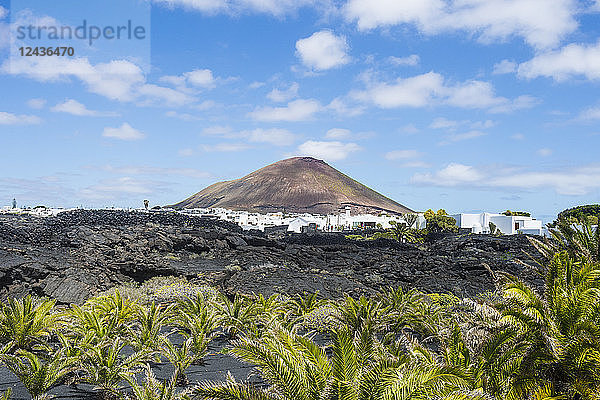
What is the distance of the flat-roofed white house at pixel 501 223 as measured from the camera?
2069 inches

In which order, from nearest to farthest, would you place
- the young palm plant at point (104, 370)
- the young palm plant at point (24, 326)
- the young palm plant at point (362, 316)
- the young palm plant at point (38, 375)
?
the young palm plant at point (38, 375), the young palm plant at point (104, 370), the young palm plant at point (24, 326), the young palm plant at point (362, 316)

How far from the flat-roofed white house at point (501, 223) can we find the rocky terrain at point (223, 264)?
2366 centimetres

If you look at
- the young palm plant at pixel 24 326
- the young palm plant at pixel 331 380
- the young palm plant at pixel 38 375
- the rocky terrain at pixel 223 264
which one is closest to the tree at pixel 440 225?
the rocky terrain at pixel 223 264

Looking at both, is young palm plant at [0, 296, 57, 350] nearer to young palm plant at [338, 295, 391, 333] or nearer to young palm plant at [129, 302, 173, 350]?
young palm plant at [129, 302, 173, 350]

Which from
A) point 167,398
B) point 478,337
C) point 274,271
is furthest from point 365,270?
point 167,398

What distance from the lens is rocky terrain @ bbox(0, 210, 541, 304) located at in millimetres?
14055

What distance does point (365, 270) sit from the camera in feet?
66.0

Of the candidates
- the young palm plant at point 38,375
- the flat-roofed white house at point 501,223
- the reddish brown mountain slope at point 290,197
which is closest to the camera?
the young palm plant at point 38,375

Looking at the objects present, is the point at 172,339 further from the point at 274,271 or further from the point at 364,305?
the point at 274,271

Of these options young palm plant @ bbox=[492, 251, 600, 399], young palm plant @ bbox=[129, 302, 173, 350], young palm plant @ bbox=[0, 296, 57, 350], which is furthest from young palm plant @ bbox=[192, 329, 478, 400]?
young palm plant @ bbox=[0, 296, 57, 350]

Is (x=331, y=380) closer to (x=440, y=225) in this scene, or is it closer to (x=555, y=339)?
(x=555, y=339)

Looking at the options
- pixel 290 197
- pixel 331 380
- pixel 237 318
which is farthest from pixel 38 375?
pixel 290 197

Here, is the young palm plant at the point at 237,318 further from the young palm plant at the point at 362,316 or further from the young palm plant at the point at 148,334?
the young palm plant at the point at 362,316

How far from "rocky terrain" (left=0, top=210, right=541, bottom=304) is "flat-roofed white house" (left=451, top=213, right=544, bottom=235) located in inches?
931
